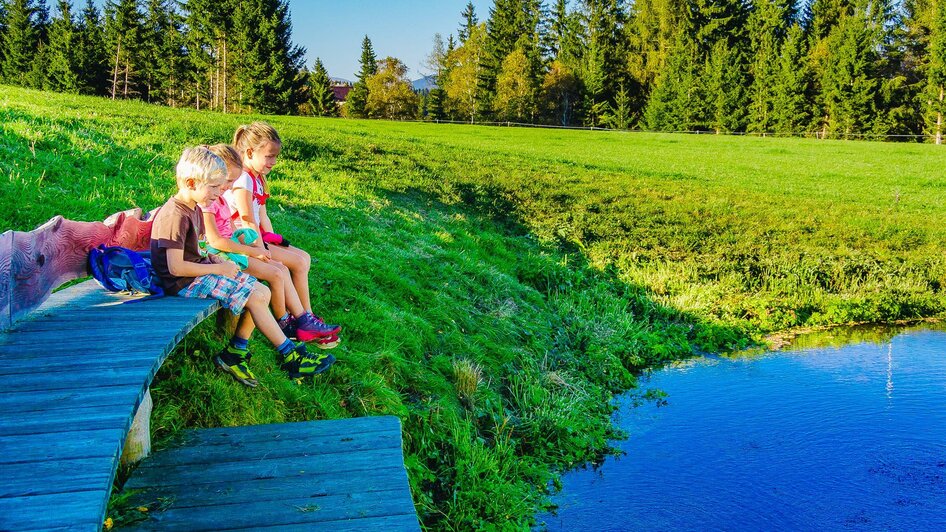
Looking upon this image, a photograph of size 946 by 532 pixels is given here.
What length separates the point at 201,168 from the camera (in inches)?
173

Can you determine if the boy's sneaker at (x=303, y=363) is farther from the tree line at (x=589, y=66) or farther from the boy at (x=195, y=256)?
the tree line at (x=589, y=66)

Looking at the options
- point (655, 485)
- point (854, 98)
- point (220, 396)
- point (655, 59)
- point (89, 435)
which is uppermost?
point (655, 59)

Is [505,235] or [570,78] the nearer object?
[505,235]

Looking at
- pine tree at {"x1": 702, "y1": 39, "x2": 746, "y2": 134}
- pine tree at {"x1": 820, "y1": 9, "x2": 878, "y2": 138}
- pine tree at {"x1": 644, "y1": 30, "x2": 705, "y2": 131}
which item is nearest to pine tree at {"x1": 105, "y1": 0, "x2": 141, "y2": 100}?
pine tree at {"x1": 644, "y1": 30, "x2": 705, "y2": 131}

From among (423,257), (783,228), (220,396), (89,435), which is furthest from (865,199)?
(89,435)

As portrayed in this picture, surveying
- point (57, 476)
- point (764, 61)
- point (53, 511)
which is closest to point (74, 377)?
point (57, 476)

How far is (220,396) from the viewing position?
187 inches

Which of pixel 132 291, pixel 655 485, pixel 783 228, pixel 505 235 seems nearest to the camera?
pixel 132 291

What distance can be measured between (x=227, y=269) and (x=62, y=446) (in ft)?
6.89

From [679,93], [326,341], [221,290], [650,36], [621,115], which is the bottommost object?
[326,341]

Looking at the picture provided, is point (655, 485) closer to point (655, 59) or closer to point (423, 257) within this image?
point (423, 257)

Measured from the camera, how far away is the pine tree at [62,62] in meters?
52.8

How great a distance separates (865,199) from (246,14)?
45.6m

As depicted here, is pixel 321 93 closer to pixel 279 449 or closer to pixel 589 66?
pixel 589 66
